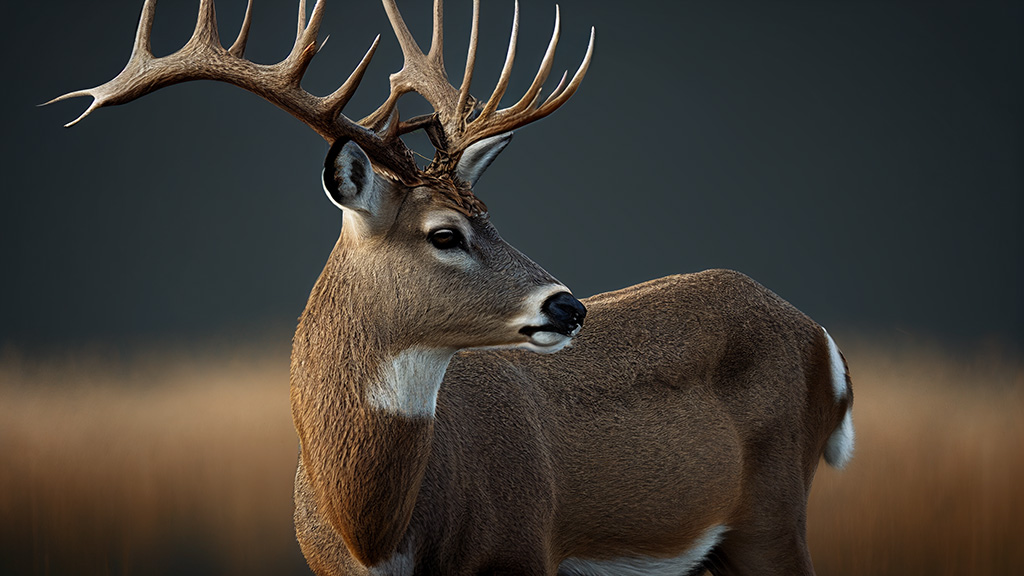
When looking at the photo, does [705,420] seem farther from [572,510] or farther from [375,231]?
[375,231]

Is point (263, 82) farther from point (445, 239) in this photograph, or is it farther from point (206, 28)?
point (445, 239)

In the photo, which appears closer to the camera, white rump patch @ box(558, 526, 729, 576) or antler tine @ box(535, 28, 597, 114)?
antler tine @ box(535, 28, 597, 114)

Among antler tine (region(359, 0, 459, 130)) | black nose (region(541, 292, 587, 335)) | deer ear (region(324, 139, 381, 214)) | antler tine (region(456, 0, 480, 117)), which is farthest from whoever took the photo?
antler tine (region(359, 0, 459, 130))

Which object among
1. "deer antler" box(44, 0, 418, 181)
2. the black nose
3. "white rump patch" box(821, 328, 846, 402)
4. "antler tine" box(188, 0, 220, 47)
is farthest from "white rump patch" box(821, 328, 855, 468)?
"antler tine" box(188, 0, 220, 47)

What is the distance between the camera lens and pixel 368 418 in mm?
2734

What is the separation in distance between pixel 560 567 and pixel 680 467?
59cm

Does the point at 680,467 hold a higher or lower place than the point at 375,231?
lower

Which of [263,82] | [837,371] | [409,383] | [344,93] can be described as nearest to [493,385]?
[409,383]

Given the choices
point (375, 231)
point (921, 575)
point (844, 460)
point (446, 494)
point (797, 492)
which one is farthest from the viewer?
point (921, 575)

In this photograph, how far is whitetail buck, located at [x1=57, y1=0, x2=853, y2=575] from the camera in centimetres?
275

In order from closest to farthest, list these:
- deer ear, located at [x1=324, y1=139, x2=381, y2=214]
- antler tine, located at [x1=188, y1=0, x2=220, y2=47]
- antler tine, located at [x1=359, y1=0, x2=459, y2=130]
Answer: deer ear, located at [x1=324, y1=139, x2=381, y2=214], antler tine, located at [x1=188, y1=0, x2=220, y2=47], antler tine, located at [x1=359, y1=0, x2=459, y2=130]

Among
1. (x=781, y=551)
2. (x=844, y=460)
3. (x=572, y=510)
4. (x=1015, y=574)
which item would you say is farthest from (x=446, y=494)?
(x=1015, y=574)

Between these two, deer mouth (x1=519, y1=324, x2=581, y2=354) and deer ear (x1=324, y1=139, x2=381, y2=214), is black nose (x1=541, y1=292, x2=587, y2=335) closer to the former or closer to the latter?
deer mouth (x1=519, y1=324, x2=581, y2=354)

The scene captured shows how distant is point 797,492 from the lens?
388cm
